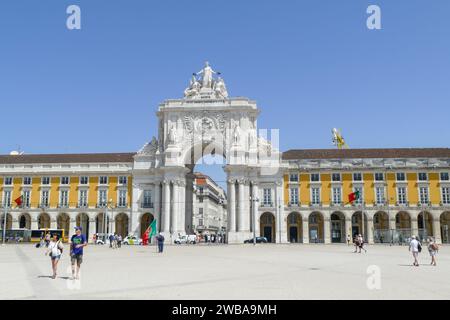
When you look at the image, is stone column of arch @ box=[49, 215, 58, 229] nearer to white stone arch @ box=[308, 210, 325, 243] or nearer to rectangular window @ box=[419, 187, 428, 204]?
white stone arch @ box=[308, 210, 325, 243]

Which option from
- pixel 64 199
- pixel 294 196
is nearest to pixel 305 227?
pixel 294 196

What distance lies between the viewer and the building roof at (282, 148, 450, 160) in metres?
76.6

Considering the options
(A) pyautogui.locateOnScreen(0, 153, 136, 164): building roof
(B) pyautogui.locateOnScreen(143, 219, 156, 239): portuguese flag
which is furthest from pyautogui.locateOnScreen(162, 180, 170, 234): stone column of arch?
(A) pyautogui.locateOnScreen(0, 153, 136, 164): building roof

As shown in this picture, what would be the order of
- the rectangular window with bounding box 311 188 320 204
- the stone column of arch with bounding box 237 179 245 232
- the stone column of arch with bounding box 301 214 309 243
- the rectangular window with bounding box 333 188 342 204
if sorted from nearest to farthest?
the stone column of arch with bounding box 237 179 245 232, the stone column of arch with bounding box 301 214 309 243, the rectangular window with bounding box 333 188 342 204, the rectangular window with bounding box 311 188 320 204

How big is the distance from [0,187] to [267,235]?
47394 millimetres

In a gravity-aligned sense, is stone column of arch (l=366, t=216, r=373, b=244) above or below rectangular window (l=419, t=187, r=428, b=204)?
below

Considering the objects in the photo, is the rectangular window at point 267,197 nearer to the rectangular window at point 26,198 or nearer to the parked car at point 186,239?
the parked car at point 186,239

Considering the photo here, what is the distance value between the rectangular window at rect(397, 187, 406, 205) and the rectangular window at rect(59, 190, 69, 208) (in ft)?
180

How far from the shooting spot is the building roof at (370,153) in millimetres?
76625

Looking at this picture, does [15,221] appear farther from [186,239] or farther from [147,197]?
[186,239]

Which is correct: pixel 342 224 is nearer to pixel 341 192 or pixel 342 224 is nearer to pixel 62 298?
pixel 341 192

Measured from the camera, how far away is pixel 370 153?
78.4m

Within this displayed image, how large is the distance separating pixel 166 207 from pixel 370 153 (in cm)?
3484
